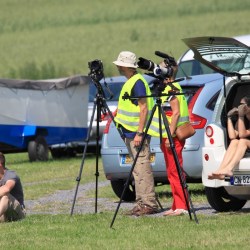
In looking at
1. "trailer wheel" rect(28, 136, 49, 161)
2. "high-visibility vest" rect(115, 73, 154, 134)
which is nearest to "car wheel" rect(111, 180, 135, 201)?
"high-visibility vest" rect(115, 73, 154, 134)

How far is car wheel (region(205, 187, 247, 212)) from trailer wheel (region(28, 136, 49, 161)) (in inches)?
512

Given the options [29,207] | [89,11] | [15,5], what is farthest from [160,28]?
[29,207]

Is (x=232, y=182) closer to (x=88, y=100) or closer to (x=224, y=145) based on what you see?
(x=224, y=145)

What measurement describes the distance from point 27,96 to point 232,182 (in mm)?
14308

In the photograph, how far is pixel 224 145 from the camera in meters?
15.4

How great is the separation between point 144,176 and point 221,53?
1631 millimetres

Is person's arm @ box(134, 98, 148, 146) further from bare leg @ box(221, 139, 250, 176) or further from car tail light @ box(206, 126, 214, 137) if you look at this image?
bare leg @ box(221, 139, 250, 176)

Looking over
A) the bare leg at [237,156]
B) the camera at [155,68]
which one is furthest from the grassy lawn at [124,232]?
the camera at [155,68]

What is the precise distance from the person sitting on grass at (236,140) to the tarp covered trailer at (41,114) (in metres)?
12.9

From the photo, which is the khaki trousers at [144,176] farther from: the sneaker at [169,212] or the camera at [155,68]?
the camera at [155,68]

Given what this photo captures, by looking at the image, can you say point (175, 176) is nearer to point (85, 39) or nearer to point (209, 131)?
point (209, 131)

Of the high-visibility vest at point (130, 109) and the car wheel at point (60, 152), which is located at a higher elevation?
the high-visibility vest at point (130, 109)

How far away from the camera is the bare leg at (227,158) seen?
1497cm

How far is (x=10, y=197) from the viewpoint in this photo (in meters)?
15.1
